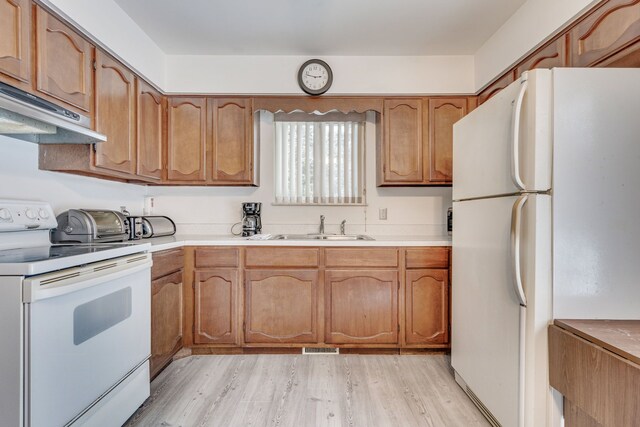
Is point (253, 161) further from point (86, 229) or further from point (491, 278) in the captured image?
point (491, 278)

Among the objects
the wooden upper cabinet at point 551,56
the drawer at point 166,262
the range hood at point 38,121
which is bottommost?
the drawer at point 166,262

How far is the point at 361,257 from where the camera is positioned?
2.46 m

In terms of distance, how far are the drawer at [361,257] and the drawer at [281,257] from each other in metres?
0.12

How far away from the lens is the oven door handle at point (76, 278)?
109 centimetres

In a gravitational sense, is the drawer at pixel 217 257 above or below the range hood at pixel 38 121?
below

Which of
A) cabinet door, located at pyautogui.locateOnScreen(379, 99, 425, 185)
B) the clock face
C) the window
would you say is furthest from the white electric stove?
cabinet door, located at pyautogui.locateOnScreen(379, 99, 425, 185)

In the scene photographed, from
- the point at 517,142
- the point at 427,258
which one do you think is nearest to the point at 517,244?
the point at 517,142

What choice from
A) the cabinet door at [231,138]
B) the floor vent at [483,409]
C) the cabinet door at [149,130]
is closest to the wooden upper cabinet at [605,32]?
the floor vent at [483,409]

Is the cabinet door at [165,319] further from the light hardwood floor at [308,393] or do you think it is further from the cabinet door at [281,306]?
the cabinet door at [281,306]

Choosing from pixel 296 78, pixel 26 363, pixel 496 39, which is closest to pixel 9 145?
pixel 26 363

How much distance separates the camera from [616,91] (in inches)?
50.6

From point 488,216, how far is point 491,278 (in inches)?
12.3

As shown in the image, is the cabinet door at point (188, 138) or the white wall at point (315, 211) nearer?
the cabinet door at point (188, 138)

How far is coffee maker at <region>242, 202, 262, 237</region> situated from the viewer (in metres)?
2.81
